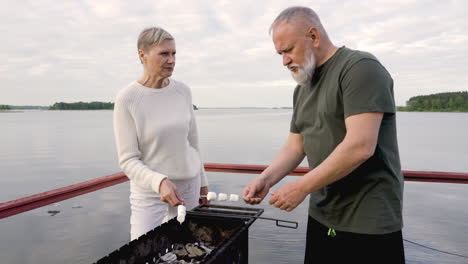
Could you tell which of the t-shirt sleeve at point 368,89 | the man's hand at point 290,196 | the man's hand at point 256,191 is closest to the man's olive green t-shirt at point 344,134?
the t-shirt sleeve at point 368,89

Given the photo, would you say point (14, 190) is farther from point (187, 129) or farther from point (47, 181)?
point (187, 129)

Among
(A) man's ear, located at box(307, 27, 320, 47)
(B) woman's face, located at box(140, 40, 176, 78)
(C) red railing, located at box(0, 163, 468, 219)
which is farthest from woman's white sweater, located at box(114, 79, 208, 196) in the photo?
(A) man's ear, located at box(307, 27, 320, 47)

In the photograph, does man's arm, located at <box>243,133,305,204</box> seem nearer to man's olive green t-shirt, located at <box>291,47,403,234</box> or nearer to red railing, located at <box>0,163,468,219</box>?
man's olive green t-shirt, located at <box>291,47,403,234</box>

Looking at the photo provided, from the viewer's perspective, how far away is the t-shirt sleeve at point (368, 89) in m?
1.30

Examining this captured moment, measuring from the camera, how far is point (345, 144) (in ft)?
4.38

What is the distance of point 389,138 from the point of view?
56.7 inches

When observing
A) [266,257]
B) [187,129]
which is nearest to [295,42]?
[187,129]

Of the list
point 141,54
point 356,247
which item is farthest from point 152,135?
point 356,247

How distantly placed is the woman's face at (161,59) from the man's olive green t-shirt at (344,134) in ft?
3.04

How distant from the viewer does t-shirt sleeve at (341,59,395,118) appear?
4.25 feet

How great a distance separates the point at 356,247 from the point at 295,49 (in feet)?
3.06

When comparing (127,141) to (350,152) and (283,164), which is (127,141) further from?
(350,152)

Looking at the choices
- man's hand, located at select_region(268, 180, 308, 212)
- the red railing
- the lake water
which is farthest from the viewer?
the lake water

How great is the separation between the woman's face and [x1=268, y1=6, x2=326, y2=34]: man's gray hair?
0.78 meters
